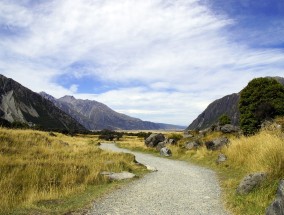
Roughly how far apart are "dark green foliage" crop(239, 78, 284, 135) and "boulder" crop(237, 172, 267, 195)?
1107 inches

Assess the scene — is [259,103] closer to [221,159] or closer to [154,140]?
[154,140]

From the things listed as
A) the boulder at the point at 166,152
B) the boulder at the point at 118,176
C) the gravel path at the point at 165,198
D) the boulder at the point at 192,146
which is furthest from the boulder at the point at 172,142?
the gravel path at the point at 165,198

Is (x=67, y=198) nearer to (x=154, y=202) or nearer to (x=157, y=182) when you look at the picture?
(x=154, y=202)

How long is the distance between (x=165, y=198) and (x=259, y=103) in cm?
3267

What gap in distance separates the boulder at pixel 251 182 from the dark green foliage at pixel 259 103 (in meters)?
28.1

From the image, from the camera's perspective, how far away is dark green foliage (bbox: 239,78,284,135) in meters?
40.3

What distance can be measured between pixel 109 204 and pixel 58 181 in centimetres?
454

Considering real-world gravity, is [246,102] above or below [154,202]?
above

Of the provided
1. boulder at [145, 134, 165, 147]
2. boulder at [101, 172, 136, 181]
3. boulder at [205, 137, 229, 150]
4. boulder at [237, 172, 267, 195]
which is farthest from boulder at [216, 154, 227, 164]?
boulder at [145, 134, 165, 147]

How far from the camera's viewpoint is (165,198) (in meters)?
13.0

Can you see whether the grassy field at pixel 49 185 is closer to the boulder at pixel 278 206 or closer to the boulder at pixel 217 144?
the boulder at pixel 278 206

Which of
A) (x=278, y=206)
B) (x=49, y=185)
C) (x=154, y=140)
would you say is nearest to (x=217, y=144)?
(x=49, y=185)

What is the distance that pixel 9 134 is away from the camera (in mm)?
30844

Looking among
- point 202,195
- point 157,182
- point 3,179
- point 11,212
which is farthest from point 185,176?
point 11,212
